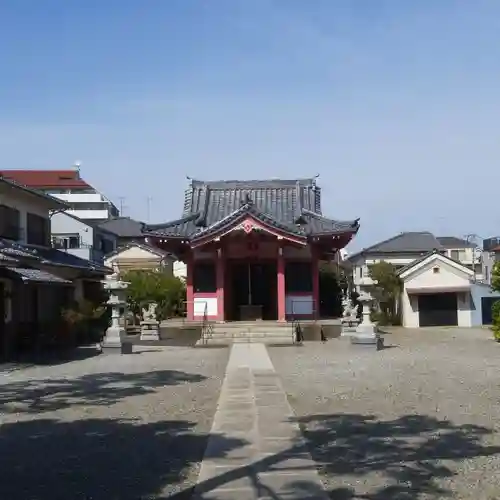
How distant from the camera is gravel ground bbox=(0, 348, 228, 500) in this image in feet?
20.8

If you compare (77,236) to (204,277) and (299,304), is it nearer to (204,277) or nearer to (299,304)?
(204,277)

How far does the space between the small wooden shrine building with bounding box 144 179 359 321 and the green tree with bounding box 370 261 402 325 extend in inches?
430

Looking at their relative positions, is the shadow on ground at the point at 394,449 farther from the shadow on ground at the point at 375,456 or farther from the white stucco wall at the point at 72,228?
the white stucco wall at the point at 72,228

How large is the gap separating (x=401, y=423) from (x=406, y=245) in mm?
42088

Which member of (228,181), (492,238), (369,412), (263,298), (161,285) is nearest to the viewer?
(369,412)

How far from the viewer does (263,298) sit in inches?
1138

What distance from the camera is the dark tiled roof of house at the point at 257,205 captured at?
27547 millimetres

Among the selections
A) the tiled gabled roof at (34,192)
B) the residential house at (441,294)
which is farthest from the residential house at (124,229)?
the tiled gabled roof at (34,192)

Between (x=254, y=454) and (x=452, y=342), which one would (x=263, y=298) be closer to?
(x=452, y=342)

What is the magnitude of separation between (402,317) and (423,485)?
115 ft

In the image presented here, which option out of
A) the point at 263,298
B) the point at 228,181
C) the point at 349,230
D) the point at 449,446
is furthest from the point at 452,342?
the point at 449,446

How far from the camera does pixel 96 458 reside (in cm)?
734

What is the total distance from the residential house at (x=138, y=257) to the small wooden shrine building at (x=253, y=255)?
55.0 ft

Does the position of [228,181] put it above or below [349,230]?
above
